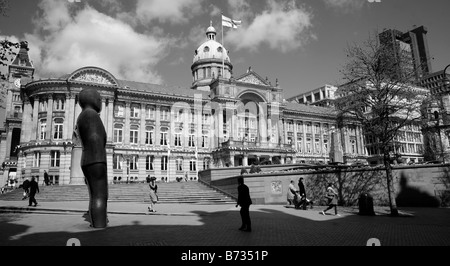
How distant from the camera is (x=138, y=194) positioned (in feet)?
95.1

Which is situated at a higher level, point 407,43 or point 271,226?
point 407,43

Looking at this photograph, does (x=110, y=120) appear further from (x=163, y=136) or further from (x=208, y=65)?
(x=208, y=65)

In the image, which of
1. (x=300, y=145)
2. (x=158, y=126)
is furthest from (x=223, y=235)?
(x=300, y=145)

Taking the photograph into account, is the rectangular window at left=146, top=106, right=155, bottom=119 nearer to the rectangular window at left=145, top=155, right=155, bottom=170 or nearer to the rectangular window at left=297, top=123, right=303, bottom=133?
the rectangular window at left=145, top=155, right=155, bottom=170

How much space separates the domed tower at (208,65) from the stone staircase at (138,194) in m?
46.8

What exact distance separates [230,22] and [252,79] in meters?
12.1

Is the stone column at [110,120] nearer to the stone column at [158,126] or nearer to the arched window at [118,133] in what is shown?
the arched window at [118,133]

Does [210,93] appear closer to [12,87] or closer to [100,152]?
[100,152]

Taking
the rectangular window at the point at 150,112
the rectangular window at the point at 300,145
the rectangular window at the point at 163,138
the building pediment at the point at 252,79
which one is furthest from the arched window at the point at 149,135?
the rectangular window at the point at 300,145

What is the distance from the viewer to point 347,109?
20.5 metres

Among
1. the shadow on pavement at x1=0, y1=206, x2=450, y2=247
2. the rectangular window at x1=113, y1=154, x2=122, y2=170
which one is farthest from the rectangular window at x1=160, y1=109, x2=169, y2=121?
the shadow on pavement at x1=0, y1=206, x2=450, y2=247
